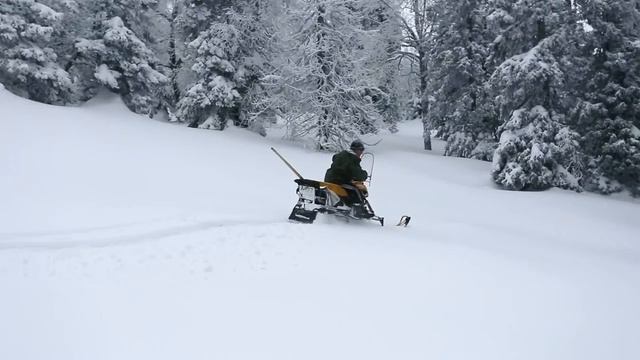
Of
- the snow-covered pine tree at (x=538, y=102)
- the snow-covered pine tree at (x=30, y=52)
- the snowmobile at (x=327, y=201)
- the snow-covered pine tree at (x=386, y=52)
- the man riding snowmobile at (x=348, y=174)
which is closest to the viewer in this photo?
the snowmobile at (x=327, y=201)

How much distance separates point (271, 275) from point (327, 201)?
3.31 meters

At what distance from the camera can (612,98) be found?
18312 mm

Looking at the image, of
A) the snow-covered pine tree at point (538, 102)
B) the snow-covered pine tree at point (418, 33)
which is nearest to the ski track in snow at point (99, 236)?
Result: the snow-covered pine tree at point (538, 102)

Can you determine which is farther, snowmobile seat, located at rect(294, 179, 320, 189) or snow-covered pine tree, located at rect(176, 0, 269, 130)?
snow-covered pine tree, located at rect(176, 0, 269, 130)

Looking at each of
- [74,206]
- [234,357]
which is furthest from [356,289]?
[74,206]

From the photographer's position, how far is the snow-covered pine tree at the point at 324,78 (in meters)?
20.4

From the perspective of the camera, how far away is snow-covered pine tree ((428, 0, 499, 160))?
2348cm

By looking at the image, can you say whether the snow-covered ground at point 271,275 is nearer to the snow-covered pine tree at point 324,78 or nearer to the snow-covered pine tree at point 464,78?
the snow-covered pine tree at point 324,78

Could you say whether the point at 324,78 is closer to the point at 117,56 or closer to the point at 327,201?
the point at 117,56

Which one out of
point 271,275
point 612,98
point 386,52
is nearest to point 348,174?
point 271,275

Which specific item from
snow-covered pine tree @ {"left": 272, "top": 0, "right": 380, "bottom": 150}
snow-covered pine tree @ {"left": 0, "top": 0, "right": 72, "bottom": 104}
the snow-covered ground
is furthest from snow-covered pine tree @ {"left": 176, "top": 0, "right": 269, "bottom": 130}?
the snow-covered ground

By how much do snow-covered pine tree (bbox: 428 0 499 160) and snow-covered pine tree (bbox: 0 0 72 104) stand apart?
1765 cm

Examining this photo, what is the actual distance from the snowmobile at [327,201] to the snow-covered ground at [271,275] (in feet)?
1.13

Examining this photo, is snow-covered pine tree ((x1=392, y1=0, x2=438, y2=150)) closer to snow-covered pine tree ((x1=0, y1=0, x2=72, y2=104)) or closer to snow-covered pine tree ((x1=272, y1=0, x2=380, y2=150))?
snow-covered pine tree ((x1=272, y1=0, x2=380, y2=150))
